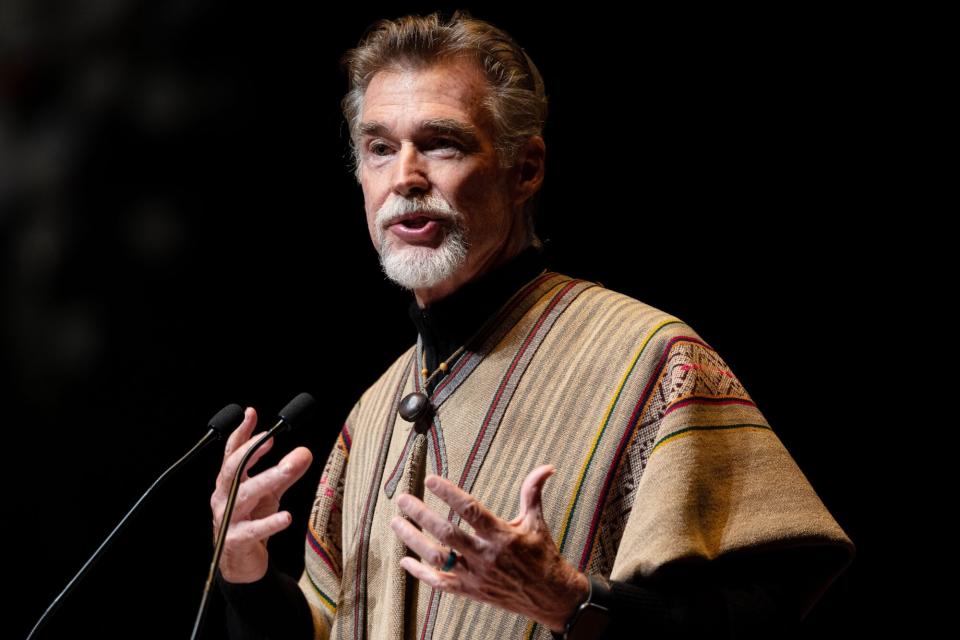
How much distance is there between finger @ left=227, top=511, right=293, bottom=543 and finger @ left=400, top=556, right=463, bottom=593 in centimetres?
36

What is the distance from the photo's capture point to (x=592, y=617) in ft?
4.56

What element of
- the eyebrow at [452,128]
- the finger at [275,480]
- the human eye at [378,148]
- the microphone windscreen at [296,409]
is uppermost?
the eyebrow at [452,128]

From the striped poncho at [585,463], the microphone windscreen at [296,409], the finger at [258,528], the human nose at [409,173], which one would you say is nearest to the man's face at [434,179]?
the human nose at [409,173]

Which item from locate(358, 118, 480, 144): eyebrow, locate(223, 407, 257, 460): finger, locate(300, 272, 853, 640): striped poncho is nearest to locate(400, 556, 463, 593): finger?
locate(300, 272, 853, 640): striped poncho

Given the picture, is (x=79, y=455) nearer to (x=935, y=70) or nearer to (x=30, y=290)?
(x=30, y=290)

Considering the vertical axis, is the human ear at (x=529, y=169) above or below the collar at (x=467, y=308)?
above

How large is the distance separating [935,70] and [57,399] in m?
2.31

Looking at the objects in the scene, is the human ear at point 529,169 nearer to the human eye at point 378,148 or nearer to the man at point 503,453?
the man at point 503,453

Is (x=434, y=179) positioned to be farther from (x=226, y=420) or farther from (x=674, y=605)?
(x=674, y=605)

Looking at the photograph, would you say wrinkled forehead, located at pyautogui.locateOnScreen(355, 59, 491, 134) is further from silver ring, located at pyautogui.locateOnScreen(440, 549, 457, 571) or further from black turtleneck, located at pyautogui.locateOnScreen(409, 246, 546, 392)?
silver ring, located at pyautogui.locateOnScreen(440, 549, 457, 571)

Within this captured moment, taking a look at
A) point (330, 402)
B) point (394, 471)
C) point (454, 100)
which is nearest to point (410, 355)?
point (394, 471)

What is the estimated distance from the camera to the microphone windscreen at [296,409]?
1.65 meters

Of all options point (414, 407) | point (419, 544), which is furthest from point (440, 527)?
point (414, 407)

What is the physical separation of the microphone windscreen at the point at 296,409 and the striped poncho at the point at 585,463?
0.24m
